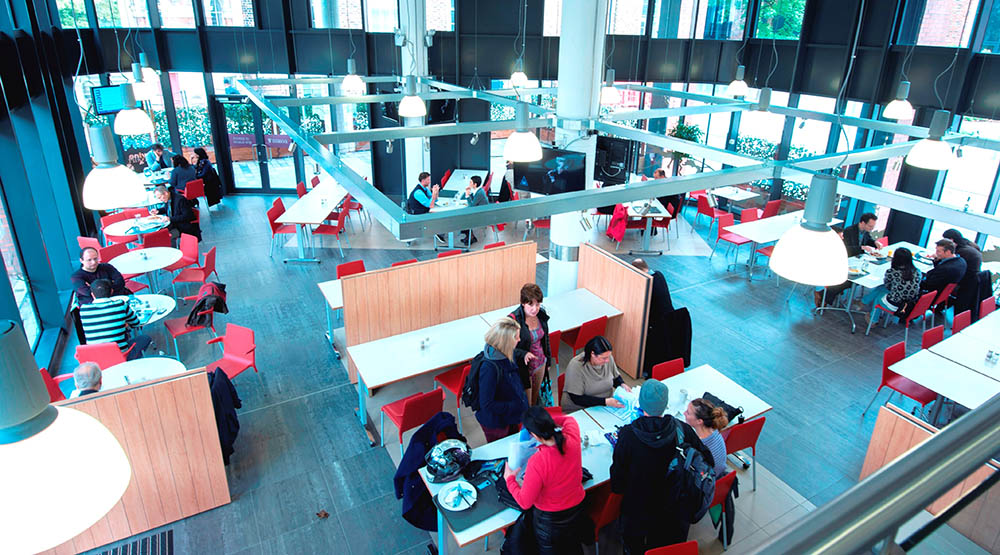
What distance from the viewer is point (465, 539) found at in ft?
12.6

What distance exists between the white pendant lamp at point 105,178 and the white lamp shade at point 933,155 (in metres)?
6.70

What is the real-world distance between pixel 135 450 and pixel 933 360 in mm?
7117

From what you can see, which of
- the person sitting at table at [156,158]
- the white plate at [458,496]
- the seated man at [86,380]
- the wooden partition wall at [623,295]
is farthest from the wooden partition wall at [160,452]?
the person sitting at table at [156,158]

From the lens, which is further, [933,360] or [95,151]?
[933,360]

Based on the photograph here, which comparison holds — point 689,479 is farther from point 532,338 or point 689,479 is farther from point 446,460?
point 532,338

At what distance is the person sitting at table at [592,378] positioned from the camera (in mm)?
5113

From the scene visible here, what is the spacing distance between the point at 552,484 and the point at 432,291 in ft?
12.0

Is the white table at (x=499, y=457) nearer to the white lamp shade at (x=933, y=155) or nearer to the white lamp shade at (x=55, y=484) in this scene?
the white lamp shade at (x=55, y=484)

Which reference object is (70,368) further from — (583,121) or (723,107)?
(723,107)

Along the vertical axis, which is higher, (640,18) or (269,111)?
(640,18)

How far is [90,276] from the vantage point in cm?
664

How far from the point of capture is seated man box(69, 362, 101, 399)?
468cm

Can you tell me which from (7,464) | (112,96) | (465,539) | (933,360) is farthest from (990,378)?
(112,96)

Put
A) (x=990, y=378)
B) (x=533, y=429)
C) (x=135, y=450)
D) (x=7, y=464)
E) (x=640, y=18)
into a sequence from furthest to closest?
(x=640, y=18) < (x=990, y=378) < (x=135, y=450) < (x=533, y=429) < (x=7, y=464)
